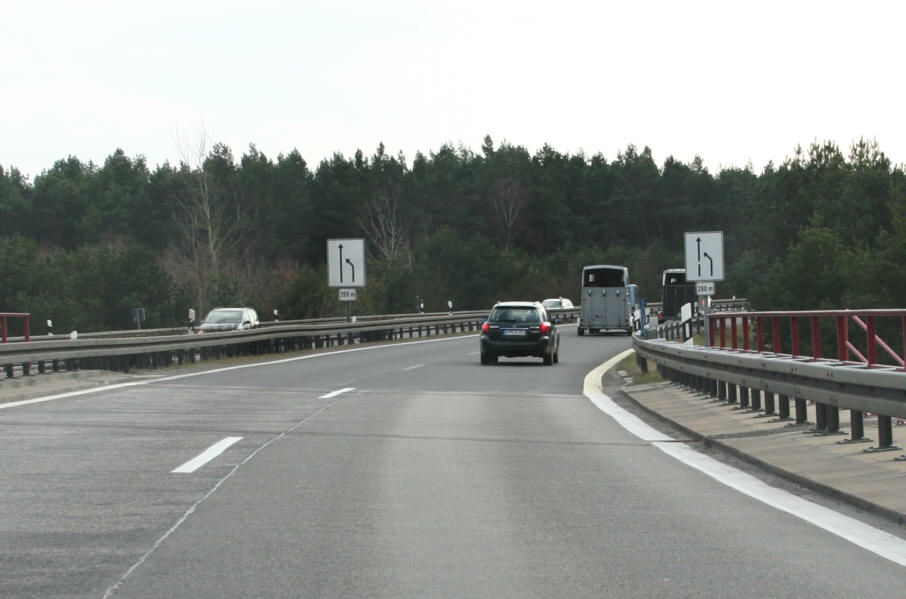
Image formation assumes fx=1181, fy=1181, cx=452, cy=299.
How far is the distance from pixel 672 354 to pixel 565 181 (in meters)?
120

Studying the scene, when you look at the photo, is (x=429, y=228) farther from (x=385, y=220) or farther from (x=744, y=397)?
(x=744, y=397)

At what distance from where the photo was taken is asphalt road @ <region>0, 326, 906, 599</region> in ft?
18.5

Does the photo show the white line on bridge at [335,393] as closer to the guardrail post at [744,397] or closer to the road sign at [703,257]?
the guardrail post at [744,397]

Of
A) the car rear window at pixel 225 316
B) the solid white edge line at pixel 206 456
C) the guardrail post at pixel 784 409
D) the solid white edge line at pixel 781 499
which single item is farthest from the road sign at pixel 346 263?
the solid white edge line at pixel 206 456

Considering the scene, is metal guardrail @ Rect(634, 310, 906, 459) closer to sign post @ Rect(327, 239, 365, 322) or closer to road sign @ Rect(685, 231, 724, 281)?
road sign @ Rect(685, 231, 724, 281)

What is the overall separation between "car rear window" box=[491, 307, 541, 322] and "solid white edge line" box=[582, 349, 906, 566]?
50.6 feet

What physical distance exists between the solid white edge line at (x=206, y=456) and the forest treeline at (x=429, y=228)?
44.9 meters

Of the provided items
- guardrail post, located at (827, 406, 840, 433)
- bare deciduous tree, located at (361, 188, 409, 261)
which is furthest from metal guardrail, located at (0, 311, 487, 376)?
bare deciduous tree, located at (361, 188, 409, 261)

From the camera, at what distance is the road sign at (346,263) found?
4122cm

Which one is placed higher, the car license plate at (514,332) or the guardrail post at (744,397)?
the car license plate at (514,332)

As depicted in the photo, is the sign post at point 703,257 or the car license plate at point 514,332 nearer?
the sign post at point 703,257

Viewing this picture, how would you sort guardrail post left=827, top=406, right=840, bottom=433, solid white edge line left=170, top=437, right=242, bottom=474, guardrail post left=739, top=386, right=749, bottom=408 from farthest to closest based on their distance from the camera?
guardrail post left=739, top=386, right=749, bottom=408 < guardrail post left=827, top=406, right=840, bottom=433 < solid white edge line left=170, top=437, right=242, bottom=474

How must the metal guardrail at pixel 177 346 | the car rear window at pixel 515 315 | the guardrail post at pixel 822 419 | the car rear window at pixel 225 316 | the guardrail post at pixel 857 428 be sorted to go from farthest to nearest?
1. the car rear window at pixel 225 316
2. the car rear window at pixel 515 315
3. the metal guardrail at pixel 177 346
4. the guardrail post at pixel 822 419
5. the guardrail post at pixel 857 428

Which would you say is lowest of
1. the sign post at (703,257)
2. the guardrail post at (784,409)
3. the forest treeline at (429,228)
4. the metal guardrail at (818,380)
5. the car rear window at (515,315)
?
the guardrail post at (784,409)
